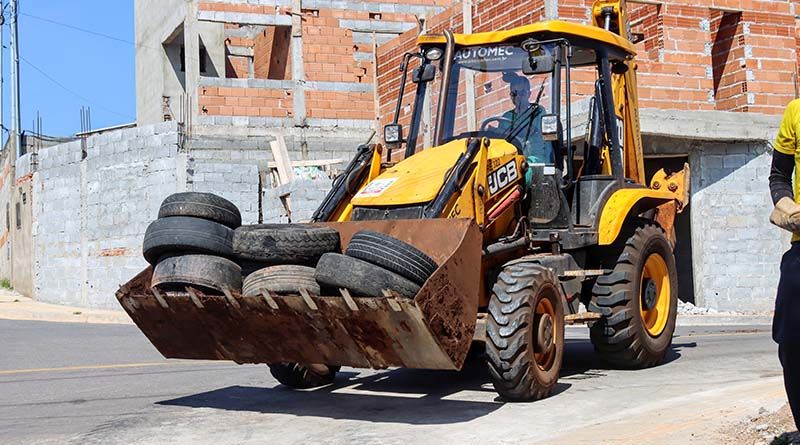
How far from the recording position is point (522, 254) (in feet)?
30.8

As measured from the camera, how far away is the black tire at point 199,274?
7793mm

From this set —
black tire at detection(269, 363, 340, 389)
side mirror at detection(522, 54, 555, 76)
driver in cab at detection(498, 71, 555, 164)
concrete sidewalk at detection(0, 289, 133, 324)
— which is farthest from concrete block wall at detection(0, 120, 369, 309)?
side mirror at detection(522, 54, 555, 76)

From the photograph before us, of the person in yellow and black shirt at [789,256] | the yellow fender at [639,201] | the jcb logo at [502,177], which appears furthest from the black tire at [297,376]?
the person in yellow and black shirt at [789,256]

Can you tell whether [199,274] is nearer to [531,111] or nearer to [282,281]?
[282,281]

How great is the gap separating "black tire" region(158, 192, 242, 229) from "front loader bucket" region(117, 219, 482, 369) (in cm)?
62

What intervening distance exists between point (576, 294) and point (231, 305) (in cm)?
338

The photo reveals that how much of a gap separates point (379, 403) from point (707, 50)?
12597mm

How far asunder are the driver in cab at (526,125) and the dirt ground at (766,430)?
3.49m

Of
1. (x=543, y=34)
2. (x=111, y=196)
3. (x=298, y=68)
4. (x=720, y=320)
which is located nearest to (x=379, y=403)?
(x=543, y=34)

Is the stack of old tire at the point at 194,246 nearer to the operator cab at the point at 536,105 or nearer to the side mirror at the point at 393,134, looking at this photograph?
the side mirror at the point at 393,134

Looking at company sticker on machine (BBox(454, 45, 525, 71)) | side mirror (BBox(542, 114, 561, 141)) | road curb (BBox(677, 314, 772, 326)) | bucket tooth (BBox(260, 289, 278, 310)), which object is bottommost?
road curb (BBox(677, 314, 772, 326))

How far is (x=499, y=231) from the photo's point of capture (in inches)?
360

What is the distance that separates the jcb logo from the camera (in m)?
8.73

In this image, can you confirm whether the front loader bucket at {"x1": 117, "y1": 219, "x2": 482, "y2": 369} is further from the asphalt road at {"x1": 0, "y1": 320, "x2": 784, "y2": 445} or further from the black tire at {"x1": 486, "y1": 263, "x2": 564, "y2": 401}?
the asphalt road at {"x1": 0, "y1": 320, "x2": 784, "y2": 445}
